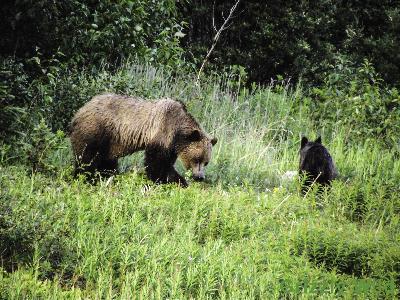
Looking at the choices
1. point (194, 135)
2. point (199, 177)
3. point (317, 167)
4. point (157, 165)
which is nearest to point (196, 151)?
point (194, 135)

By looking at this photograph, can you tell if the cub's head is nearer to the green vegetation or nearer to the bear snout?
the bear snout

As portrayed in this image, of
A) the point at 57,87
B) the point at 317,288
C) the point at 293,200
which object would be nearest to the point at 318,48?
the point at 57,87

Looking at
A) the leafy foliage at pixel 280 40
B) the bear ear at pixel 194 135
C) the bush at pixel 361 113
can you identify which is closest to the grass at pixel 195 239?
the bear ear at pixel 194 135

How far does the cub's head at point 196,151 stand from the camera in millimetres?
10258

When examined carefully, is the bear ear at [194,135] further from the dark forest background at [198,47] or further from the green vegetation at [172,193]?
the dark forest background at [198,47]

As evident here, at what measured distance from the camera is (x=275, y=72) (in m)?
22.9

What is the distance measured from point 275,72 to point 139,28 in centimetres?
957

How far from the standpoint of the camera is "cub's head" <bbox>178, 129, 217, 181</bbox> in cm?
1026

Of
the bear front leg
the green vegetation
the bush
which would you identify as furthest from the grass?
the bush

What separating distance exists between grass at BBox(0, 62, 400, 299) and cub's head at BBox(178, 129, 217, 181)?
0.25 metres

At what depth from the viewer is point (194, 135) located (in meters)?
10.2

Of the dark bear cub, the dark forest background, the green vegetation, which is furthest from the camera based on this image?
the dark forest background

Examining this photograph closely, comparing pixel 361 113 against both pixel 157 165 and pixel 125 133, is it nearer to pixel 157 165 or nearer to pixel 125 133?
pixel 157 165

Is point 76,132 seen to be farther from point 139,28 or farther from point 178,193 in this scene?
Answer: point 139,28
